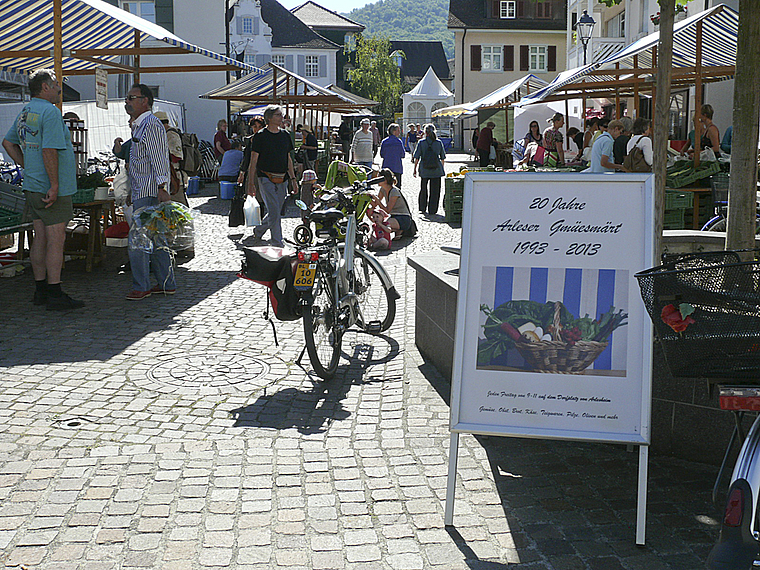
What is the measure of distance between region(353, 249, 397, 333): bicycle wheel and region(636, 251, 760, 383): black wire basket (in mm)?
3738

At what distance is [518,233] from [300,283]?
6.97ft

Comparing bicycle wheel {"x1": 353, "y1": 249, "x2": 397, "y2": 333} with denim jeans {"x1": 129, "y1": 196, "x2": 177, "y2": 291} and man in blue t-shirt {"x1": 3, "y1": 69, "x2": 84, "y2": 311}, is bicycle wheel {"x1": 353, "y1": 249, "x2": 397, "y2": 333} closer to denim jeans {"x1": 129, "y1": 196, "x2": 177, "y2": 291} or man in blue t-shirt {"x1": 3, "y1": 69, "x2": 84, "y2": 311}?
denim jeans {"x1": 129, "y1": 196, "x2": 177, "y2": 291}

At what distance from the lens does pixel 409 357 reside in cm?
622

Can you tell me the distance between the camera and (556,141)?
16.9 m

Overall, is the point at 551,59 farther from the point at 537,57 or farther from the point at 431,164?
the point at 431,164

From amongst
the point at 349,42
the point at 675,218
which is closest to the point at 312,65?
the point at 349,42

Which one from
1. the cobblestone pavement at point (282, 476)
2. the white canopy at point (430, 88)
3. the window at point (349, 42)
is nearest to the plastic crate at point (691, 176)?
the cobblestone pavement at point (282, 476)

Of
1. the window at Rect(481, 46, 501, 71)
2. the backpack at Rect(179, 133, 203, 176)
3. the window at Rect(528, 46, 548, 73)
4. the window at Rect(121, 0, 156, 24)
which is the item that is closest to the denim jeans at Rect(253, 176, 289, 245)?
the backpack at Rect(179, 133, 203, 176)

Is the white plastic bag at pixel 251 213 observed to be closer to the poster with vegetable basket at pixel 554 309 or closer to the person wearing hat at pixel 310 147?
the poster with vegetable basket at pixel 554 309

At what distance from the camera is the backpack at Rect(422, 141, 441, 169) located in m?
15.8

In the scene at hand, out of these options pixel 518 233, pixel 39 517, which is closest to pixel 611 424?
pixel 518 233

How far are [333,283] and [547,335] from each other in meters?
2.54

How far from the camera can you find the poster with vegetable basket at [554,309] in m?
3.41

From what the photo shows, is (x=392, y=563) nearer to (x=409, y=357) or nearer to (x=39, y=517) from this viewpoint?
(x=39, y=517)
